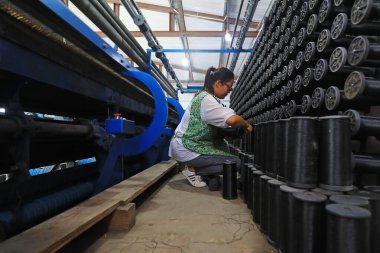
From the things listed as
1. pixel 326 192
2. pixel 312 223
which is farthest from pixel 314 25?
pixel 312 223

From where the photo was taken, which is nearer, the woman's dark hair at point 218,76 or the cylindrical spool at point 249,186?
the cylindrical spool at point 249,186

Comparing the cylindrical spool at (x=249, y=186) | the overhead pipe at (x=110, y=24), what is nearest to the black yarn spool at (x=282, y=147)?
the cylindrical spool at (x=249, y=186)

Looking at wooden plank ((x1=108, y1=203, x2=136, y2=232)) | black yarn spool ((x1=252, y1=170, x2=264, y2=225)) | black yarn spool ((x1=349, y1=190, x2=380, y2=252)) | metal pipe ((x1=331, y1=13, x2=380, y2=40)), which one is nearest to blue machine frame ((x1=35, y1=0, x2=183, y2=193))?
wooden plank ((x1=108, y1=203, x2=136, y2=232))

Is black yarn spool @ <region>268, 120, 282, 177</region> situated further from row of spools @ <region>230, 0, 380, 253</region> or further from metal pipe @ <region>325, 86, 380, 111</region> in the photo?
metal pipe @ <region>325, 86, 380, 111</region>

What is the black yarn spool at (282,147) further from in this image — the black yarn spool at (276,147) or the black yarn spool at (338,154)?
the black yarn spool at (338,154)

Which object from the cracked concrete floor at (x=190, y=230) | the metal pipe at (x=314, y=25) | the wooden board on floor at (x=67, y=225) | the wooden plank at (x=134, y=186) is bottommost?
the cracked concrete floor at (x=190, y=230)

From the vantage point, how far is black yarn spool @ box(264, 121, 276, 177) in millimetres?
1220

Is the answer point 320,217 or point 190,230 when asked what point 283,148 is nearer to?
point 320,217

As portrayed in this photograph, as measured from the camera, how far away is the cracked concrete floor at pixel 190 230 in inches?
39.7

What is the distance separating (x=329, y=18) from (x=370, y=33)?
225 millimetres

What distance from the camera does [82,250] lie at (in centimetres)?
100

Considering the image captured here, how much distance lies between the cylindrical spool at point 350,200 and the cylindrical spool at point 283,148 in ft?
0.82

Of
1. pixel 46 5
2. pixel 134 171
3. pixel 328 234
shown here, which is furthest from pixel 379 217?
pixel 134 171

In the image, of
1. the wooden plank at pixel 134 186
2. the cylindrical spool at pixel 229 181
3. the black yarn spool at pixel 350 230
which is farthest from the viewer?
the cylindrical spool at pixel 229 181
